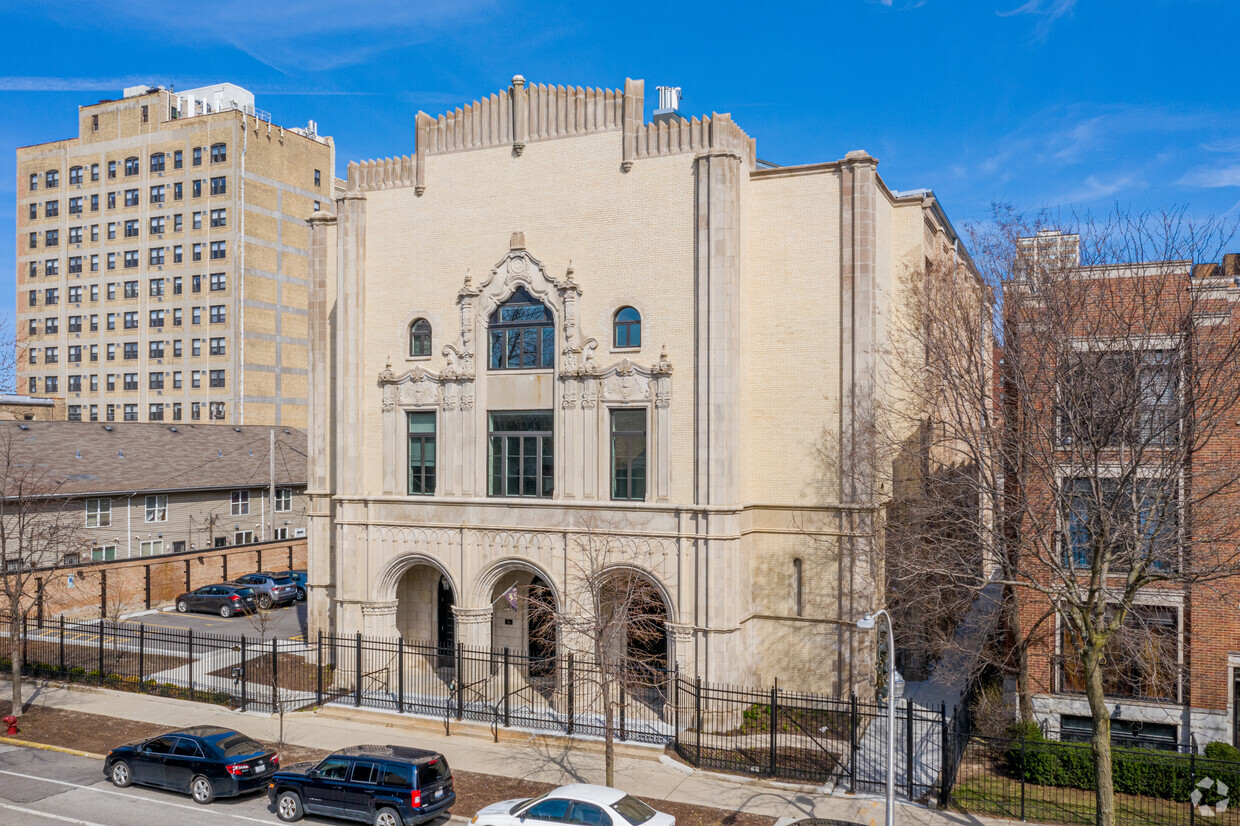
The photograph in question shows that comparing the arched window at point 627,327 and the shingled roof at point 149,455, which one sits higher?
the arched window at point 627,327

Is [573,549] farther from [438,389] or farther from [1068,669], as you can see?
[1068,669]

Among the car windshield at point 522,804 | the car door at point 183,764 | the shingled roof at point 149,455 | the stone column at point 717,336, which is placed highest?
the stone column at point 717,336

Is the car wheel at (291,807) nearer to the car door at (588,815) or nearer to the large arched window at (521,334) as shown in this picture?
the car door at (588,815)

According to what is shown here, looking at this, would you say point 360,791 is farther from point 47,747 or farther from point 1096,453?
point 1096,453

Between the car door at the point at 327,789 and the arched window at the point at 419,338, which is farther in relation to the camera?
the arched window at the point at 419,338

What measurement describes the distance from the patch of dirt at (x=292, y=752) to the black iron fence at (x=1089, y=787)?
534 centimetres

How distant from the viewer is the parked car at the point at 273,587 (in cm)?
4181

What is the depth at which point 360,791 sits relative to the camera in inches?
736

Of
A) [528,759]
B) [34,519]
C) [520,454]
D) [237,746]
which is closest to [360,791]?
[237,746]

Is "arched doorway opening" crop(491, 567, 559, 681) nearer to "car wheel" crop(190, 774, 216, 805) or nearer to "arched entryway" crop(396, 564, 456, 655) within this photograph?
"arched entryway" crop(396, 564, 456, 655)

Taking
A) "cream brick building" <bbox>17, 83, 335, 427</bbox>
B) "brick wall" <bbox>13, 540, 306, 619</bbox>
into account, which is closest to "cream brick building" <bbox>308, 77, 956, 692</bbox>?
"brick wall" <bbox>13, 540, 306, 619</bbox>

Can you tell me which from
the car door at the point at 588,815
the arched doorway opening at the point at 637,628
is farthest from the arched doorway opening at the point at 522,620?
the car door at the point at 588,815

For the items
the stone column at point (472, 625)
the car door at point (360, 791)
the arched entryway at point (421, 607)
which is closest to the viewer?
the car door at point (360, 791)

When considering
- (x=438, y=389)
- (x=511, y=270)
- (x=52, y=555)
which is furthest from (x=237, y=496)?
(x=511, y=270)
